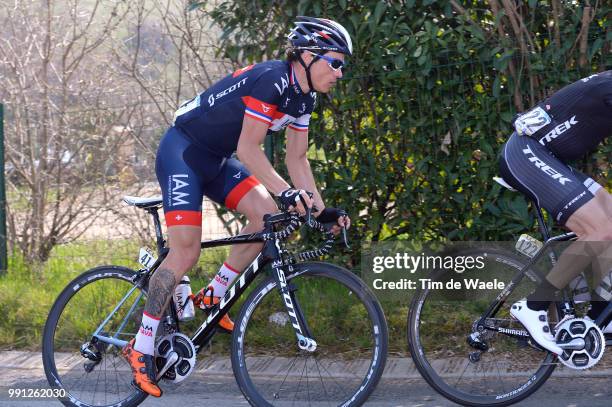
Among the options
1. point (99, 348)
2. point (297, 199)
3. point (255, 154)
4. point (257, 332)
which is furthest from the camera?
point (257, 332)

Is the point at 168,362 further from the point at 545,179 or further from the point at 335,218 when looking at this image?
the point at 545,179

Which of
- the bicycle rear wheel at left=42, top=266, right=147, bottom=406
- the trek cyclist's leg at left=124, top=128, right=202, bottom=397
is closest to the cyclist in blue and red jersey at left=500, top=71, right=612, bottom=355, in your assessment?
the trek cyclist's leg at left=124, top=128, right=202, bottom=397

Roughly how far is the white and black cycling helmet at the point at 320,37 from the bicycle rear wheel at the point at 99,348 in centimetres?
→ 161

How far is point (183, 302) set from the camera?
506cm

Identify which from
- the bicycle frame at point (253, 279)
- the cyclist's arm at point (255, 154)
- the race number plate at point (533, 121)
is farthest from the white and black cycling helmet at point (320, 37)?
the race number plate at point (533, 121)

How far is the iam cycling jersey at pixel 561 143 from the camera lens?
468cm

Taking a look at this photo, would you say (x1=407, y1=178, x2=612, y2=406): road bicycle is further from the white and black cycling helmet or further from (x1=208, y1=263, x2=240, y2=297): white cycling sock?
the white and black cycling helmet

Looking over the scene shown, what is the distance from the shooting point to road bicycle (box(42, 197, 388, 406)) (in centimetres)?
464

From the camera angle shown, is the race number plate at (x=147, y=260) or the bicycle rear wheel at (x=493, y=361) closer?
the bicycle rear wheel at (x=493, y=361)

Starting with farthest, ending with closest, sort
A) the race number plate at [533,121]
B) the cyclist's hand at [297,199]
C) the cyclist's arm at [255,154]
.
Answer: the race number plate at [533,121] → the cyclist's arm at [255,154] → the cyclist's hand at [297,199]

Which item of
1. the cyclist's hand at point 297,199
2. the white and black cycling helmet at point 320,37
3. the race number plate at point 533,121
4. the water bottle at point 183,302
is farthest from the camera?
the water bottle at point 183,302

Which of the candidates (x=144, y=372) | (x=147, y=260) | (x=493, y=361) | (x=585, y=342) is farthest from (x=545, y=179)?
(x=144, y=372)

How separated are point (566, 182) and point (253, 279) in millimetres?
1704

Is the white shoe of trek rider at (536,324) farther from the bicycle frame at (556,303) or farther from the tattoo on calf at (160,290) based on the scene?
the tattoo on calf at (160,290)
